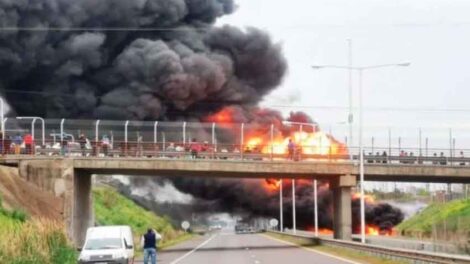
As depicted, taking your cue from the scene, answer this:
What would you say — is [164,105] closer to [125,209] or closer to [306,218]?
[125,209]

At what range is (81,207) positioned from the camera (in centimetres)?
6353

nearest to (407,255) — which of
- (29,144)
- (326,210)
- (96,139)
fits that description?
(29,144)

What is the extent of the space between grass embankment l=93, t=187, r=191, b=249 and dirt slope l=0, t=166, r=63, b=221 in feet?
54.2

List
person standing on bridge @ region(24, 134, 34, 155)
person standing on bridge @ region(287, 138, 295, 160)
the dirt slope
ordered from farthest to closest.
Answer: person standing on bridge @ region(287, 138, 295, 160) < person standing on bridge @ region(24, 134, 34, 155) < the dirt slope

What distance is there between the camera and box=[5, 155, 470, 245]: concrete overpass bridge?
61.3m

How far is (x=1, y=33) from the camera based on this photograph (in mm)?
87188

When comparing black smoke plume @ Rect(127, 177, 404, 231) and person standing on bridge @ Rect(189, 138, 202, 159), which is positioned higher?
person standing on bridge @ Rect(189, 138, 202, 159)

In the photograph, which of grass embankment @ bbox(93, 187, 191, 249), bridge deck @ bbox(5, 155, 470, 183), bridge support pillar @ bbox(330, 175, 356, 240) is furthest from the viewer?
grass embankment @ bbox(93, 187, 191, 249)

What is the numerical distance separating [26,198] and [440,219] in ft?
176

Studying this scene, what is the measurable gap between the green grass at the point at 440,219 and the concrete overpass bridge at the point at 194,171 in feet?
47.8

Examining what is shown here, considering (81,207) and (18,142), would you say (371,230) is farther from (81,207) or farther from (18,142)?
(18,142)

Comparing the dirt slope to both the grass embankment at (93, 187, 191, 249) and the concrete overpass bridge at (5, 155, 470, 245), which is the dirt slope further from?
the grass embankment at (93, 187, 191, 249)

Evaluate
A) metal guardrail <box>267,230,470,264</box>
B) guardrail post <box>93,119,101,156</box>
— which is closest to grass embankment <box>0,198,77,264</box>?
metal guardrail <box>267,230,470,264</box>

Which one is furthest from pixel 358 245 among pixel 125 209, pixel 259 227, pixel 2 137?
pixel 259 227
